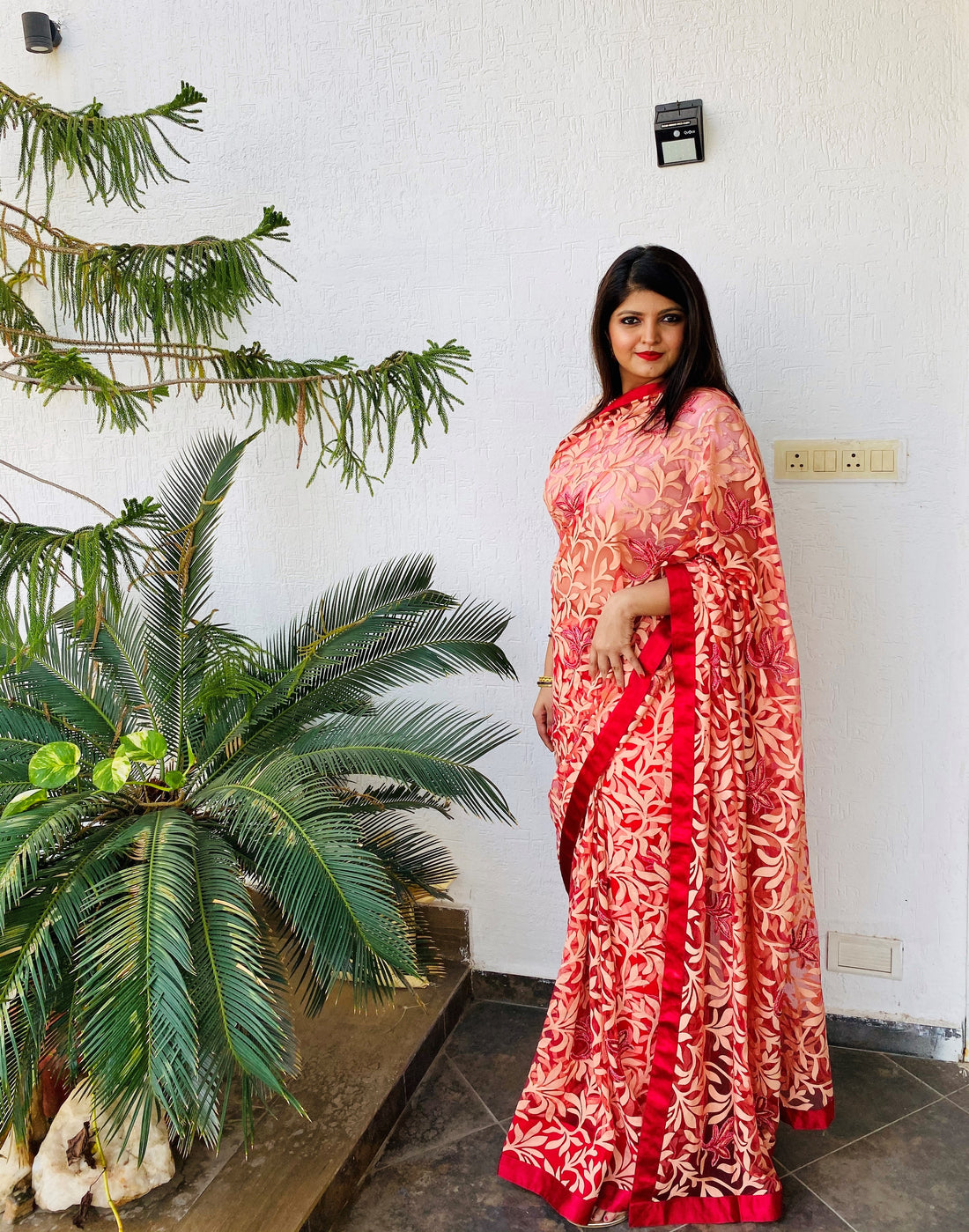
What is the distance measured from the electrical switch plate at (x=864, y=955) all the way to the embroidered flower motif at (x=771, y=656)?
732mm

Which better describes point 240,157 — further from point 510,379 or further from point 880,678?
point 880,678

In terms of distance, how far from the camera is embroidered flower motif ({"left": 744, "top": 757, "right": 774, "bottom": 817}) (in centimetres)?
156

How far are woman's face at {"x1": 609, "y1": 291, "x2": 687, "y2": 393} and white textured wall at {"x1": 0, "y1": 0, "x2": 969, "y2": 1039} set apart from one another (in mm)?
323

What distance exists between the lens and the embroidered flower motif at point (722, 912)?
4.95ft

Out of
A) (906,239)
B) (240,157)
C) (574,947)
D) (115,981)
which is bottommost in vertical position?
(574,947)

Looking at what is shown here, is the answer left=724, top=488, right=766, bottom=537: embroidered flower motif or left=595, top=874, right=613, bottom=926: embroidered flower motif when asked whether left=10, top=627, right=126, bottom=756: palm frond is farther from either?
left=724, top=488, right=766, bottom=537: embroidered flower motif

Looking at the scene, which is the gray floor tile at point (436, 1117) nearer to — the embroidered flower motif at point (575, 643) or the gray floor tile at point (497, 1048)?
the gray floor tile at point (497, 1048)

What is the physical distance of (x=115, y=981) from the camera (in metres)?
1.29

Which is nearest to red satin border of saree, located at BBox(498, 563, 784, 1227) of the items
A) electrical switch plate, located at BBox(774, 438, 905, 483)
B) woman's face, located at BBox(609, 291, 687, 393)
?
woman's face, located at BBox(609, 291, 687, 393)

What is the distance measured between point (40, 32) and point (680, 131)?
1.54 meters

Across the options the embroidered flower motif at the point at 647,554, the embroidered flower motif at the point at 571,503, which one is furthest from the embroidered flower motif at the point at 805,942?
the embroidered flower motif at the point at 571,503

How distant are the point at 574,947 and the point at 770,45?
65.9 inches

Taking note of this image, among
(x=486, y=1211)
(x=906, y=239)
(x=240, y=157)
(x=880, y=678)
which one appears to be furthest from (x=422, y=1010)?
(x=240, y=157)

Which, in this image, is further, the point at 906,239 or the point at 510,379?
the point at 510,379
